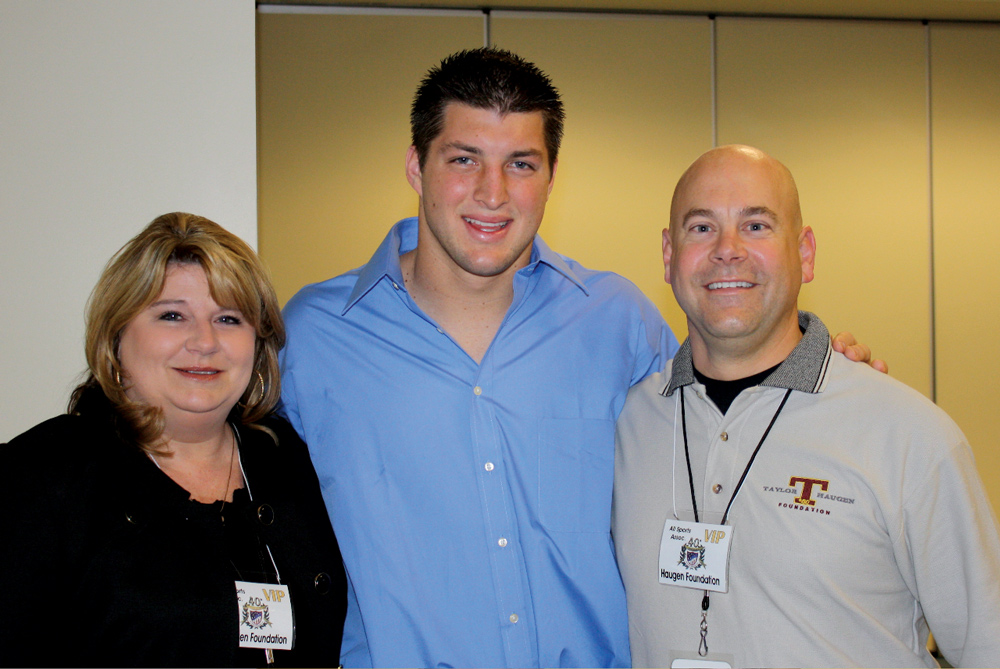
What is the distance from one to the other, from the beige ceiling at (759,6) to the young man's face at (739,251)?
9.38 feet

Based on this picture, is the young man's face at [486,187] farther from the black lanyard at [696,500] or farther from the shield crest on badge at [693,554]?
the shield crest on badge at [693,554]

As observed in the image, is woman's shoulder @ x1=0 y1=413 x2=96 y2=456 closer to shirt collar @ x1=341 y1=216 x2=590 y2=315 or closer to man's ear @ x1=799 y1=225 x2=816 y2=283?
shirt collar @ x1=341 y1=216 x2=590 y2=315

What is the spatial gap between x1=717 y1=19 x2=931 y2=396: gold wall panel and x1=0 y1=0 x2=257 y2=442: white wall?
3.25 metres

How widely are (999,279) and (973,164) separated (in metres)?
0.72

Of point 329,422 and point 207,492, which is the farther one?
point 329,422

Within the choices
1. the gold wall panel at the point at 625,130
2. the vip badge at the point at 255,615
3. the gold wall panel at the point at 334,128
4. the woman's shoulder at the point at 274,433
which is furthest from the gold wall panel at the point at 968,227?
the vip badge at the point at 255,615

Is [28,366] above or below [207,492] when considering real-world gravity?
above

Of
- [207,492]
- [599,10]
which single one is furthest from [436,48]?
[207,492]

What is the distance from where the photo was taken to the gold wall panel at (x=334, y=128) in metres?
4.43

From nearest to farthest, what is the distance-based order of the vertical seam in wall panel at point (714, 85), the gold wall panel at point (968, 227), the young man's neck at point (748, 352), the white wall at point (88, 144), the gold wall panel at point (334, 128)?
the young man's neck at point (748, 352) < the white wall at point (88, 144) < the gold wall panel at point (334, 128) < the vertical seam in wall panel at point (714, 85) < the gold wall panel at point (968, 227)

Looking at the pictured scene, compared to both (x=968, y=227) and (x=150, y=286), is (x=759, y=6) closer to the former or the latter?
(x=968, y=227)

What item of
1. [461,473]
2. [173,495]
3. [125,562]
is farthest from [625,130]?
[125,562]

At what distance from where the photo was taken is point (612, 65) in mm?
4594

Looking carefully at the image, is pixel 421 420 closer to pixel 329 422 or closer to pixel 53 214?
pixel 329 422
